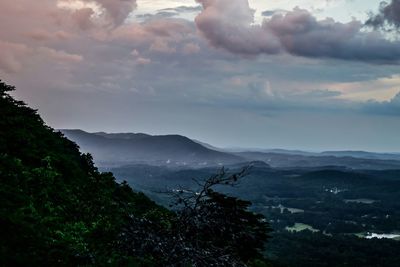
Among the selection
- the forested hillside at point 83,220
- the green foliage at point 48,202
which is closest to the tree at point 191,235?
the forested hillside at point 83,220

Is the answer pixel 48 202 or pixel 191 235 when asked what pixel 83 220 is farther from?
pixel 191 235

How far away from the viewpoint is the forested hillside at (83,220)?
15.3m

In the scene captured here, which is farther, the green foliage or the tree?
the green foliage

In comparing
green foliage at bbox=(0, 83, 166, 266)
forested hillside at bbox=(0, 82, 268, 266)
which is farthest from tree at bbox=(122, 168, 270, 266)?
green foliage at bbox=(0, 83, 166, 266)

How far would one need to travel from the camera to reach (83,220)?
2425cm

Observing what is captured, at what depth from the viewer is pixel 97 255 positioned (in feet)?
61.4

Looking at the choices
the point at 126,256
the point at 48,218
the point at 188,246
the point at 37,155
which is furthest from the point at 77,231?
the point at 37,155

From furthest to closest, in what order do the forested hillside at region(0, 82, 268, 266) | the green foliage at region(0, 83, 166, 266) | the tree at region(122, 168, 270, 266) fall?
the green foliage at region(0, 83, 166, 266) → the forested hillside at region(0, 82, 268, 266) → the tree at region(122, 168, 270, 266)

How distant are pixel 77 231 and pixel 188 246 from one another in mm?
8627

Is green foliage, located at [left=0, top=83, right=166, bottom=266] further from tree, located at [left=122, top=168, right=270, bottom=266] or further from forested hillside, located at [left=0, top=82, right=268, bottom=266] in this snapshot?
tree, located at [left=122, top=168, right=270, bottom=266]

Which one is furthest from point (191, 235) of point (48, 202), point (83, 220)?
point (48, 202)

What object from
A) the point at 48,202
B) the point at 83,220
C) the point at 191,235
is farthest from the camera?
the point at 83,220

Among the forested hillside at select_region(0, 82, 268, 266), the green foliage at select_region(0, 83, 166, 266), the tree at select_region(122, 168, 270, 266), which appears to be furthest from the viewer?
the green foliage at select_region(0, 83, 166, 266)

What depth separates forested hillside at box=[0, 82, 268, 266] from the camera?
15344mm
